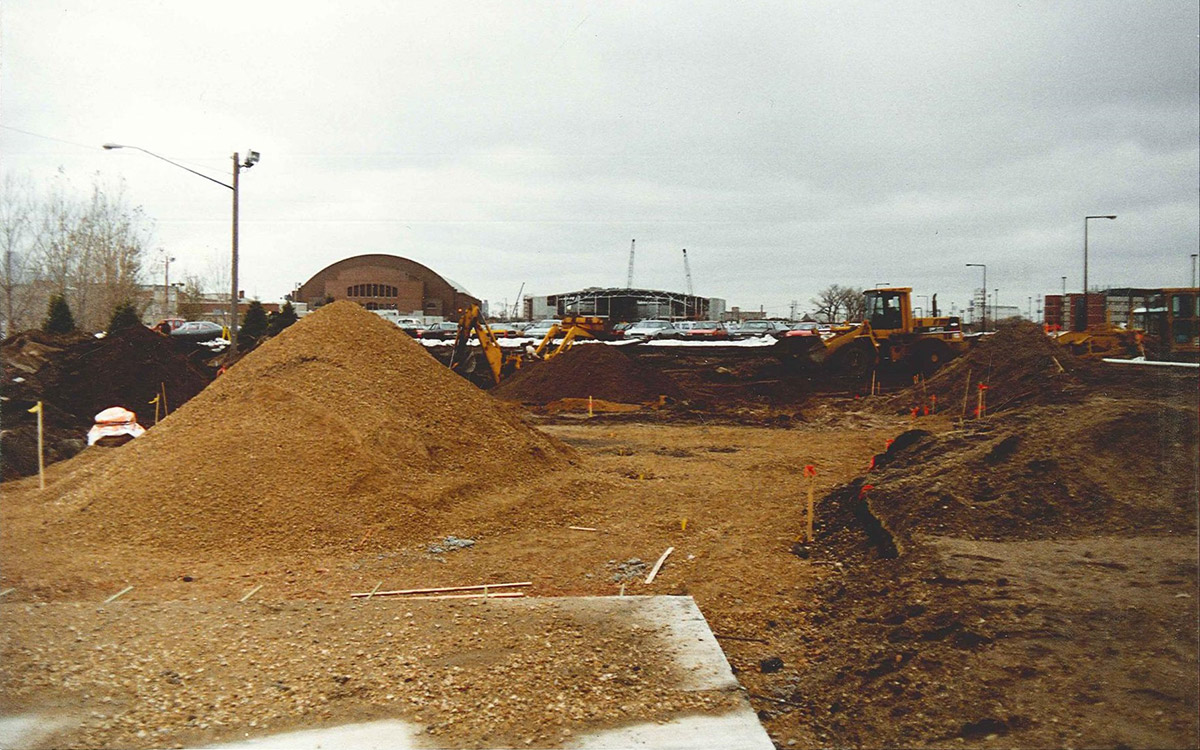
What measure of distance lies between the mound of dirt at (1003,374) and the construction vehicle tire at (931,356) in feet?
4.19

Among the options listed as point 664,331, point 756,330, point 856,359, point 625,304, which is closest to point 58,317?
point 856,359

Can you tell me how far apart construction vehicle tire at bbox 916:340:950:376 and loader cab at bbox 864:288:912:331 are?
2.57 feet

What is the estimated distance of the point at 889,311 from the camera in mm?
26391

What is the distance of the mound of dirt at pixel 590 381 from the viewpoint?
23375mm

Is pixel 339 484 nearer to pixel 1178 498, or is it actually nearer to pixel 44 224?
pixel 44 224

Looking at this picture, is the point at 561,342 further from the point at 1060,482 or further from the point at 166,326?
the point at 1060,482

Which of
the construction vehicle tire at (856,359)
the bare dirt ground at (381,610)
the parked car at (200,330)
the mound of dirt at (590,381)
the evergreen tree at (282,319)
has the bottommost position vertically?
the bare dirt ground at (381,610)

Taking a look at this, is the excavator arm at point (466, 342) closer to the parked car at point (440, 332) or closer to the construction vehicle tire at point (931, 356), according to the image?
the construction vehicle tire at point (931, 356)

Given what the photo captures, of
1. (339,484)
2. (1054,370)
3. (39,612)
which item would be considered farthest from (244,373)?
(1054,370)

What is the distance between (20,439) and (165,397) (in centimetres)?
471

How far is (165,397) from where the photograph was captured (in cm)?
1717

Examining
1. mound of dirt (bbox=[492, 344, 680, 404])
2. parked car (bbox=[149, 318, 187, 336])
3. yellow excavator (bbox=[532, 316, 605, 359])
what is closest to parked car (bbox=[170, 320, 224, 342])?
parked car (bbox=[149, 318, 187, 336])

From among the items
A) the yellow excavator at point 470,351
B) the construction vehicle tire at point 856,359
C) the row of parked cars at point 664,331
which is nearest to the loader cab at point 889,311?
the construction vehicle tire at point 856,359

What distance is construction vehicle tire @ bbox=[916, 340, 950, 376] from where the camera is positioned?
1018 inches
